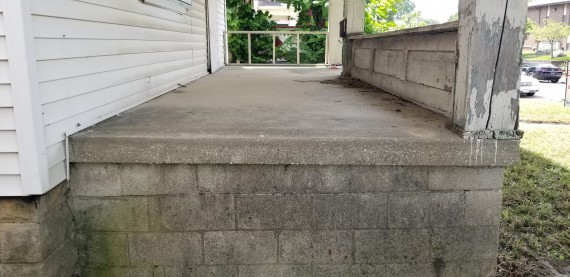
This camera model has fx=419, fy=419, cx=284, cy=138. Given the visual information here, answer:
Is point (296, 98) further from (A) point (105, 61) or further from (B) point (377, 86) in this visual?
(A) point (105, 61)

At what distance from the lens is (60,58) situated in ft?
6.68

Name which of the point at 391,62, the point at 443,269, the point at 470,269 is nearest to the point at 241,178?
the point at 443,269

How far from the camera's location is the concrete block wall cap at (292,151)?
82.8 inches

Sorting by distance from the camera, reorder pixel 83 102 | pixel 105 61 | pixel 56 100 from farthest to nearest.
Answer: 1. pixel 105 61
2. pixel 83 102
3. pixel 56 100

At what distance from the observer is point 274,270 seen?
2277 mm

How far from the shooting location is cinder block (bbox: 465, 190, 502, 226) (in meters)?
2.23

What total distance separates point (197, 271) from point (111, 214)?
0.55 m

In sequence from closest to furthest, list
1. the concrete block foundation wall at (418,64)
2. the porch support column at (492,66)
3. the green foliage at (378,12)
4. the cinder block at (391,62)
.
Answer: the porch support column at (492,66) → the concrete block foundation wall at (418,64) → the cinder block at (391,62) → the green foliage at (378,12)

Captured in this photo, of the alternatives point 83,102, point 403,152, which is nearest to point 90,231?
point 83,102

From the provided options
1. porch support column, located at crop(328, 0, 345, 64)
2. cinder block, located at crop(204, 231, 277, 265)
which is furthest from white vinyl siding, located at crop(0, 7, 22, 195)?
porch support column, located at crop(328, 0, 345, 64)

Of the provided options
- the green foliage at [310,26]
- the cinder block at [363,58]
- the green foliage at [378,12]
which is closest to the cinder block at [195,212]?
the cinder block at [363,58]

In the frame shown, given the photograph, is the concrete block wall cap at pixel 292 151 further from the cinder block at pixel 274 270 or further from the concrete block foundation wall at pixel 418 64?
the cinder block at pixel 274 270

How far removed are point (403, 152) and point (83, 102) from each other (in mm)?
1731

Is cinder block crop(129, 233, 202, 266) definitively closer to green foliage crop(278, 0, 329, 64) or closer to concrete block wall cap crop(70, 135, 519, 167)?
concrete block wall cap crop(70, 135, 519, 167)
